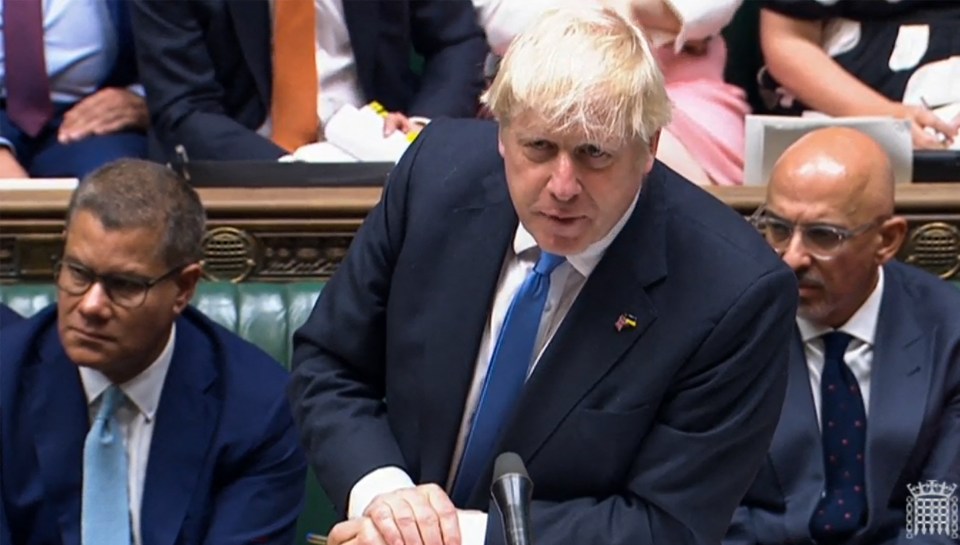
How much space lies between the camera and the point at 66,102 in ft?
11.2

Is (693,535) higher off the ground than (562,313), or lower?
lower

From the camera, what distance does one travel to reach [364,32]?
335cm

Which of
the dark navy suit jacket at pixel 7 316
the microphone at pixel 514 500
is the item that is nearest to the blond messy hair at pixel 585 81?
the microphone at pixel 514 500

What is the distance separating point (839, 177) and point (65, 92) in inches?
61.5

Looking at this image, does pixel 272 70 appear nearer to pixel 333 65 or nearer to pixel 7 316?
pixel 333 65

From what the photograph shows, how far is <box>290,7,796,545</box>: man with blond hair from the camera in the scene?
1.74m

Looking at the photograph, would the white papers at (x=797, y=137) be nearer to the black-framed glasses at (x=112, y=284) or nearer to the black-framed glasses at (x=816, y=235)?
the black-framed glasses at (x=816, y=235)

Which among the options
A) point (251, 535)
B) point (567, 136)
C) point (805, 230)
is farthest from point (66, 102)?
point (567, 136)

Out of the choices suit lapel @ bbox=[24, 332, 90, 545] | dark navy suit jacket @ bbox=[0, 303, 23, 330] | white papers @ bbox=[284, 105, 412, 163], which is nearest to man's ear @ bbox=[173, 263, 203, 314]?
suit lapel @ bbox=[24, 332, 90, 545]

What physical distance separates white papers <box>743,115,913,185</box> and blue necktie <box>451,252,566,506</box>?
1.19m

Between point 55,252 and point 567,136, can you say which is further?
point 55,252

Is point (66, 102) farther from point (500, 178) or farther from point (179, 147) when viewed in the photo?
point (500, 178)

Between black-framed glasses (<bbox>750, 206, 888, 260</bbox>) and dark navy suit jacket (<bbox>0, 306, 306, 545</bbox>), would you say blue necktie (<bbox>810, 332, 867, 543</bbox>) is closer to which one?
black-framed glasses (<bbox>750, 206, 888, 260</bbox>)

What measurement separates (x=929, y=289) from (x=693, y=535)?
1.01m
